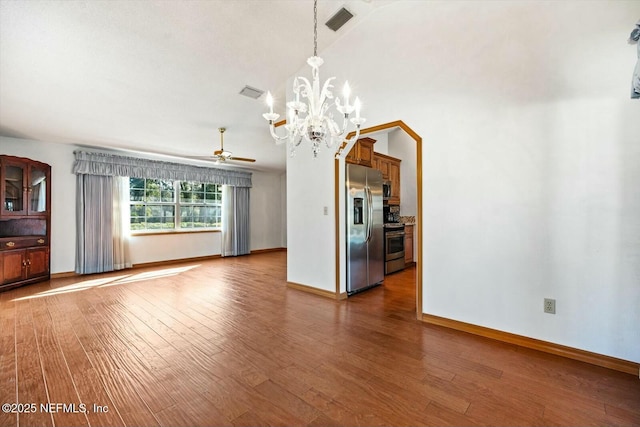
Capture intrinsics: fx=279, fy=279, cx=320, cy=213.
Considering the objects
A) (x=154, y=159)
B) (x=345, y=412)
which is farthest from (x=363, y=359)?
(x=154, y=159)

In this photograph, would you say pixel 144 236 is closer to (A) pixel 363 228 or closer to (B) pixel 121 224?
(B) pixel 121 224

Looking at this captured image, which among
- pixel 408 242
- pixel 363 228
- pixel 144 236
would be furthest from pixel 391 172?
pixel 144 236

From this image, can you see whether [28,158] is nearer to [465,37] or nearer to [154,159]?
[154,159]

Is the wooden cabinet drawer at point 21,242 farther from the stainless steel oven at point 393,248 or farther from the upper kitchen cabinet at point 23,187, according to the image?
the stainless steel oven at point 393,248

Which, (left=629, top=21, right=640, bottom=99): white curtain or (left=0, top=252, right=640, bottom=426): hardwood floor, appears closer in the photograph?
(left=629, top=21, right=640, bottom=99): white curtain

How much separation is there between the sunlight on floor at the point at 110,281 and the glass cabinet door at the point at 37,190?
1475 mm

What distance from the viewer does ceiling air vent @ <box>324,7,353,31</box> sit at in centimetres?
309

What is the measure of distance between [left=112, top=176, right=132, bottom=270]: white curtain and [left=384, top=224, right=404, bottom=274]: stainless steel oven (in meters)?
5.36

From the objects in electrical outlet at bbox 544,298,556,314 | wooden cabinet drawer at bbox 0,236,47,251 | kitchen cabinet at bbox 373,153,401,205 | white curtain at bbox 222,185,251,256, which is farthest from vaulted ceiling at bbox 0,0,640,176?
white curtain at bbox 222,185,251,256

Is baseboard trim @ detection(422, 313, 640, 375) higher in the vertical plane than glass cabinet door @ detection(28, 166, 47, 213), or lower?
lower

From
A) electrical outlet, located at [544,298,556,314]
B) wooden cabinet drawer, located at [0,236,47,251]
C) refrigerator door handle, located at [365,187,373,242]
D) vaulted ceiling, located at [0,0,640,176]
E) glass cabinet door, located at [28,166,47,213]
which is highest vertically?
vaulted ceiling, located at [0,0,640,176]

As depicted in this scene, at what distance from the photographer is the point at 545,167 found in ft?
7.78

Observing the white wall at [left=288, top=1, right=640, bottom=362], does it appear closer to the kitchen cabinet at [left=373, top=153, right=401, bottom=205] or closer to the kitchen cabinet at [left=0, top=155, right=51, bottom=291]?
the kitchen cabinet at [left=373, top=153, right=401, bottom=205]

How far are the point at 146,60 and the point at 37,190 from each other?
143 inches
